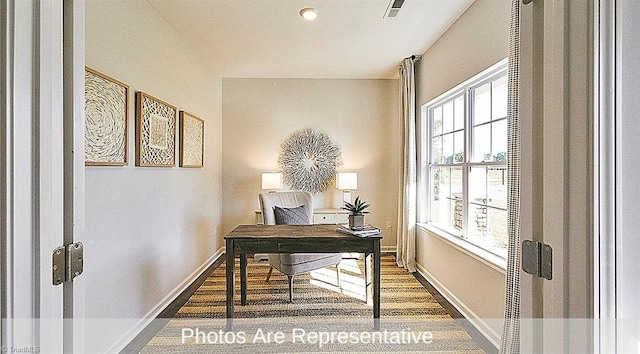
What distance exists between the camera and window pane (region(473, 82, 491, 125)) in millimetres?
3035

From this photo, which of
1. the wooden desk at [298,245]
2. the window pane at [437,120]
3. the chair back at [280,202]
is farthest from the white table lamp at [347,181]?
the wooden desk at [298,245]

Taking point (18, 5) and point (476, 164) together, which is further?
point (476, 164)

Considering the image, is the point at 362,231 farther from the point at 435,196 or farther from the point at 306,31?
the point at 306,31

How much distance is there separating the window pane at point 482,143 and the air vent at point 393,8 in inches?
45.0

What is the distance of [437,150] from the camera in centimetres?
436

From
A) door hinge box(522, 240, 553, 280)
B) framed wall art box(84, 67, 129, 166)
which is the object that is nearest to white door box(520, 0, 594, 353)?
door hinge box(522, 240, 553, 280)

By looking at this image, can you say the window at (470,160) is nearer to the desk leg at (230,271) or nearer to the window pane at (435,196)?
the window pane at (435,196)

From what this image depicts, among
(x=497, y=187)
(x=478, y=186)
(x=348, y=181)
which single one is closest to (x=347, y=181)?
(x=348, y=181)

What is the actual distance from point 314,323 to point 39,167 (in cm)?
255

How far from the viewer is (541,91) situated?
942 millimetres

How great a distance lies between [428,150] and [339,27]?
179 cm

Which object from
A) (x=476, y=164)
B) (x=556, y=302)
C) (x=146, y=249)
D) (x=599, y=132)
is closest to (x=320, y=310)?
(x=146, y=249)

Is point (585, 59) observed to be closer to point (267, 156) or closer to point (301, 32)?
point (301, 32)

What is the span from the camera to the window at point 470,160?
112 inches
